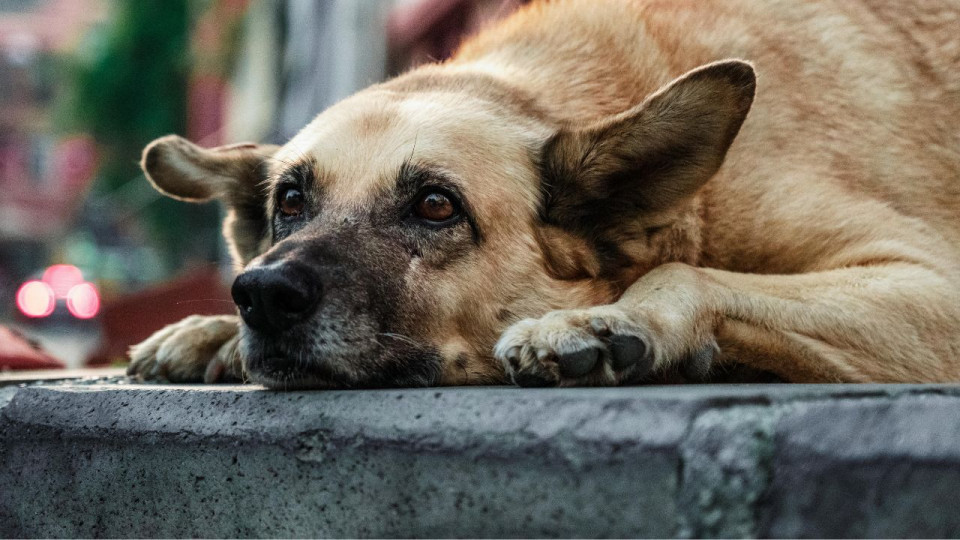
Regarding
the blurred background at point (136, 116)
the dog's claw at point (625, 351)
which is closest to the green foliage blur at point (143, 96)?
the blurred background at point (136, 116)

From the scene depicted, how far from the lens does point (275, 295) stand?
2.41 metres

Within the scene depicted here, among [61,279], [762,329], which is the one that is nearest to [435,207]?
[762,329]

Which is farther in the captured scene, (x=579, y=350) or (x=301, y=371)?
(x=301, y=371)

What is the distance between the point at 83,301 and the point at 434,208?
43.2 ft

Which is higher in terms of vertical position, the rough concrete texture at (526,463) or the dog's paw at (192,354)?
the rough concrete texture at (526,463)

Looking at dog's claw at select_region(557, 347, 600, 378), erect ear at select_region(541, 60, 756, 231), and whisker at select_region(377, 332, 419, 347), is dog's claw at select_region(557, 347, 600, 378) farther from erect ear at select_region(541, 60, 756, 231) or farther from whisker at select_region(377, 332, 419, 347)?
erect ear at select_region(541, 60, 756, 231)

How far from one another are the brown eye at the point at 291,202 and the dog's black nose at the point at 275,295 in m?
0.64

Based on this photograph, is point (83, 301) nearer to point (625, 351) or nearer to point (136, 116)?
point (625, 351)

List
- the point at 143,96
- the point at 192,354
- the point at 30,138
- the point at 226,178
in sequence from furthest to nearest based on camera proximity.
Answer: the point at 30,138 → the point at 143,96 → the point at 226,178 → the point at 192,354

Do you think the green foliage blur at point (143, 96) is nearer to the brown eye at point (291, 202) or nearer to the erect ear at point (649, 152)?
the brown eye at point (291, 202)

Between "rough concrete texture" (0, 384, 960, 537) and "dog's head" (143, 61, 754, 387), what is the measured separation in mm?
269

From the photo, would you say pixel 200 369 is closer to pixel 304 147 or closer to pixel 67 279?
pixel 304 147

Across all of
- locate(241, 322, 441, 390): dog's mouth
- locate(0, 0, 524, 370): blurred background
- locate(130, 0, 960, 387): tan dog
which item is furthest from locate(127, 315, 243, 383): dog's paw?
locate(241, 322, 441, 390): dog's mouth

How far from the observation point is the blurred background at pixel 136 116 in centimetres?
988
